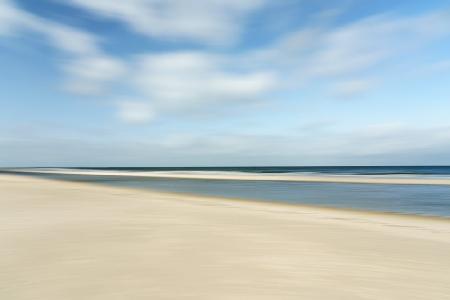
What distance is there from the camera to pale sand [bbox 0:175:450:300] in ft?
11.5

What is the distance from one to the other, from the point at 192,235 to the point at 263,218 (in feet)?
9.06

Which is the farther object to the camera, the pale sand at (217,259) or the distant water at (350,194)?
the distant water at (350,194)

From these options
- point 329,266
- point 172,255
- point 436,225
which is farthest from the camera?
point 436,225

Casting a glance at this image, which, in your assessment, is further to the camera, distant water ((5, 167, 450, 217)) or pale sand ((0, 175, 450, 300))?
distant water ((5, 167, 450, 217))

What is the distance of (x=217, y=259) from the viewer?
4.55 meters

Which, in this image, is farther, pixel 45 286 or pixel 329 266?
pixel 329 266

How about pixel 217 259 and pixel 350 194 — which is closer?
pixel 217 259

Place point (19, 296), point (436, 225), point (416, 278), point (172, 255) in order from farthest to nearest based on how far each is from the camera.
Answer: point (436, 225), point (172, 255), point (416, 278), point (19, 296)

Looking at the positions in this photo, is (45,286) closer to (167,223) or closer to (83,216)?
(167,223)

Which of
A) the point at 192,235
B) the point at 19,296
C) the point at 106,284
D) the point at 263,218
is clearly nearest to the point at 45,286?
the point at 19,296

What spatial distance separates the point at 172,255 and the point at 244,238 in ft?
5.24

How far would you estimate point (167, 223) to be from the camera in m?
7.14

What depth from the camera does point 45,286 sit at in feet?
11.5

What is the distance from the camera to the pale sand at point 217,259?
351 centimetres
